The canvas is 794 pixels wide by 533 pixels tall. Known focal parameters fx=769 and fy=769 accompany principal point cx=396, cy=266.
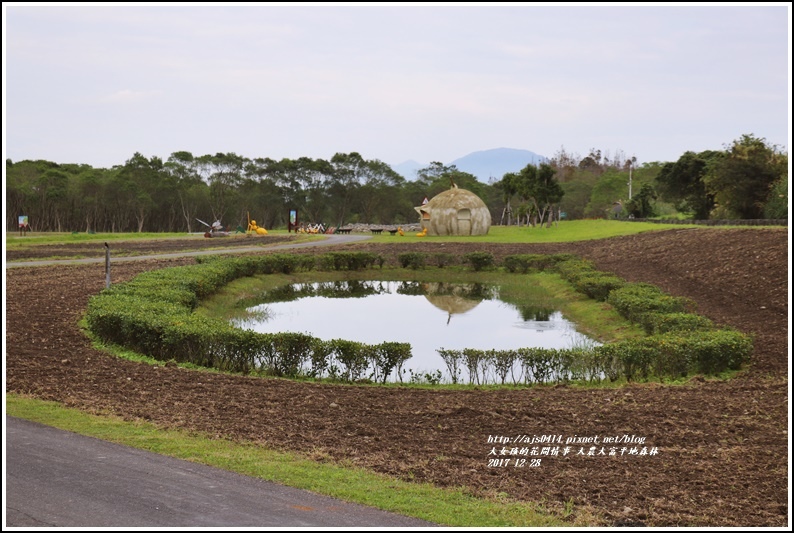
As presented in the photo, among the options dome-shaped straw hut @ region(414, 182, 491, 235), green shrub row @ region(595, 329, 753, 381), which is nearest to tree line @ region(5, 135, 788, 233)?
dome-shaped straw hut @ region(414, 182, 491, 235)

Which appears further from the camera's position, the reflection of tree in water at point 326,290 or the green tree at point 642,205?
the green tree at point 642,205


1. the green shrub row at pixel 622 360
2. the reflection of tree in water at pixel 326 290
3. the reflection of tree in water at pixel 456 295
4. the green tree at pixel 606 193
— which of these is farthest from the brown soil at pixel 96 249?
the green tree at pixel 606 193

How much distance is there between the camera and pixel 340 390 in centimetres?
1382

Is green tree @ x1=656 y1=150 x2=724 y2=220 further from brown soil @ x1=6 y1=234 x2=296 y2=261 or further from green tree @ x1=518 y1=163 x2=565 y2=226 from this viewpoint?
brown soil @ x1=6 y1=234 x2=296 y2=261

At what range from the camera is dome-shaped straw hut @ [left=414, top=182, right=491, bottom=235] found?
5862 centimetres

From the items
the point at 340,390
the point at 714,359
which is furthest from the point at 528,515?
the point at 714,359

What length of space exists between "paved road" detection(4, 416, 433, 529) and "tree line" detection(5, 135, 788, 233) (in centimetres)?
5095

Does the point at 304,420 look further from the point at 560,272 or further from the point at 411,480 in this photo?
the point at 560,272

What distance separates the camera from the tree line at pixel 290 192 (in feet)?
216

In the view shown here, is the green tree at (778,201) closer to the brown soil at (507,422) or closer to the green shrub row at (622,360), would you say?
the brown soil at (507,422)

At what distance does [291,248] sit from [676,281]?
79.5ft

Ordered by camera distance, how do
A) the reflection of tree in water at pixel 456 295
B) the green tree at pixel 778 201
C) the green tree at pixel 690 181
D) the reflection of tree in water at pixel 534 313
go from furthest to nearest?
1. the green tree at pixel 690 181
2. the green tree at pixel 778 201
3. the reflection of tree in water at pixel 456 295
4. the reflection of tree in water at pixel 534 313

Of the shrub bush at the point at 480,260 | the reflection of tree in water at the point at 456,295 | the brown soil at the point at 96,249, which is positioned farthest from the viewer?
the brown soil at the point at 96,249

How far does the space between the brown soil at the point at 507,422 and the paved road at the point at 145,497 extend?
51.3 inches
